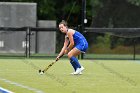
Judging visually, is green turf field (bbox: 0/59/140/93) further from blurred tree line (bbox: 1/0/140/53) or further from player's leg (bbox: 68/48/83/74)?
blurred tree line (bbox: 1/0/140/53)

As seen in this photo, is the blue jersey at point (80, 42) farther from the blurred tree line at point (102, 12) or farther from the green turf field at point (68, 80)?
the blurred tree line at point (102, 12)

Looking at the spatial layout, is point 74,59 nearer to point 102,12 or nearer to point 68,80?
point 68,80

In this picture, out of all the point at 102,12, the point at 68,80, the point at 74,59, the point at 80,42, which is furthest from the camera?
the point at 102,12

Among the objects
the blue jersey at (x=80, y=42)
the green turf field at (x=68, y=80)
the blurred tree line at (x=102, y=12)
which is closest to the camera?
the green turf field at (x=68, y=80)

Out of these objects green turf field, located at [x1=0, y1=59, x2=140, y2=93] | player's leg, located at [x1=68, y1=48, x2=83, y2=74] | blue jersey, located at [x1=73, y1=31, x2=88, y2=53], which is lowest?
green turf field, located at [x1=0, y1=59, x2=140, y2=93]

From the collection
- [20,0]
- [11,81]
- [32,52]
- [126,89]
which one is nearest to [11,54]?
[32,52]

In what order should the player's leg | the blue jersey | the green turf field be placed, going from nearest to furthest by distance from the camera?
the green turf field → the player's leg → the blue jersey

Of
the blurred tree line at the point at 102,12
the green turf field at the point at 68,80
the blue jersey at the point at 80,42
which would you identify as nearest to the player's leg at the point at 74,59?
the blue jersey at the point at 80,42

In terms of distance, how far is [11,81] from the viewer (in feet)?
52.3

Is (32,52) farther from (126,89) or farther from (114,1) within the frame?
(126,89)

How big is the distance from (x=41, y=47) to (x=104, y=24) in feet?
31.1

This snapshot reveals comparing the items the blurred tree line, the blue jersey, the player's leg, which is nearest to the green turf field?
the player's leg

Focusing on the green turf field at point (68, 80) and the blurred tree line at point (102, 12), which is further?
the blurred tree line at point (102, 12)

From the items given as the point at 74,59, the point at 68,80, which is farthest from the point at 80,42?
the point at 68,80
